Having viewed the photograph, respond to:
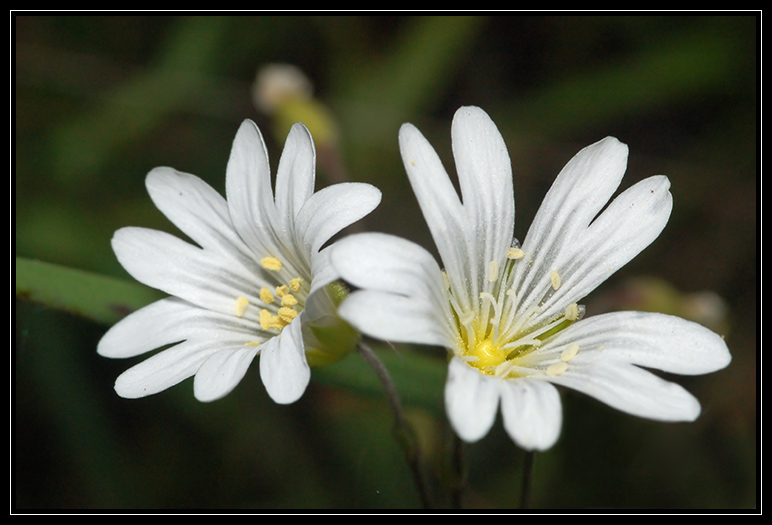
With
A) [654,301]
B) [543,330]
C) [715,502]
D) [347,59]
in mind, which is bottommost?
[715,502]

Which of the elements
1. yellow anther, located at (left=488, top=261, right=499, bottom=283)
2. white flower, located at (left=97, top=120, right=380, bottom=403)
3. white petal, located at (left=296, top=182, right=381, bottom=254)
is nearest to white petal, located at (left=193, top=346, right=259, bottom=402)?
white flower, located at (left=97, top=120, right=380, bottom=403)

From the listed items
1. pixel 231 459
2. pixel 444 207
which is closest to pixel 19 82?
pixel 231 459

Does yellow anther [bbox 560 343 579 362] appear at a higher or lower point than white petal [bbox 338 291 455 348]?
lower

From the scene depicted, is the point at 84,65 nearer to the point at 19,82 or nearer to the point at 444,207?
the point at 19,82

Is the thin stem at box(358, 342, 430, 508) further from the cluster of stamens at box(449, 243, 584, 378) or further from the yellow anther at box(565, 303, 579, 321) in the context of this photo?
the yellow anther at box(565, 303, 579, 321)

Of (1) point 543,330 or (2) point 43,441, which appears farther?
(2) point 43,441

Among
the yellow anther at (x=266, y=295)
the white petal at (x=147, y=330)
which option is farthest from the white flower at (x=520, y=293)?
the white petal at (x=147, y=330)
